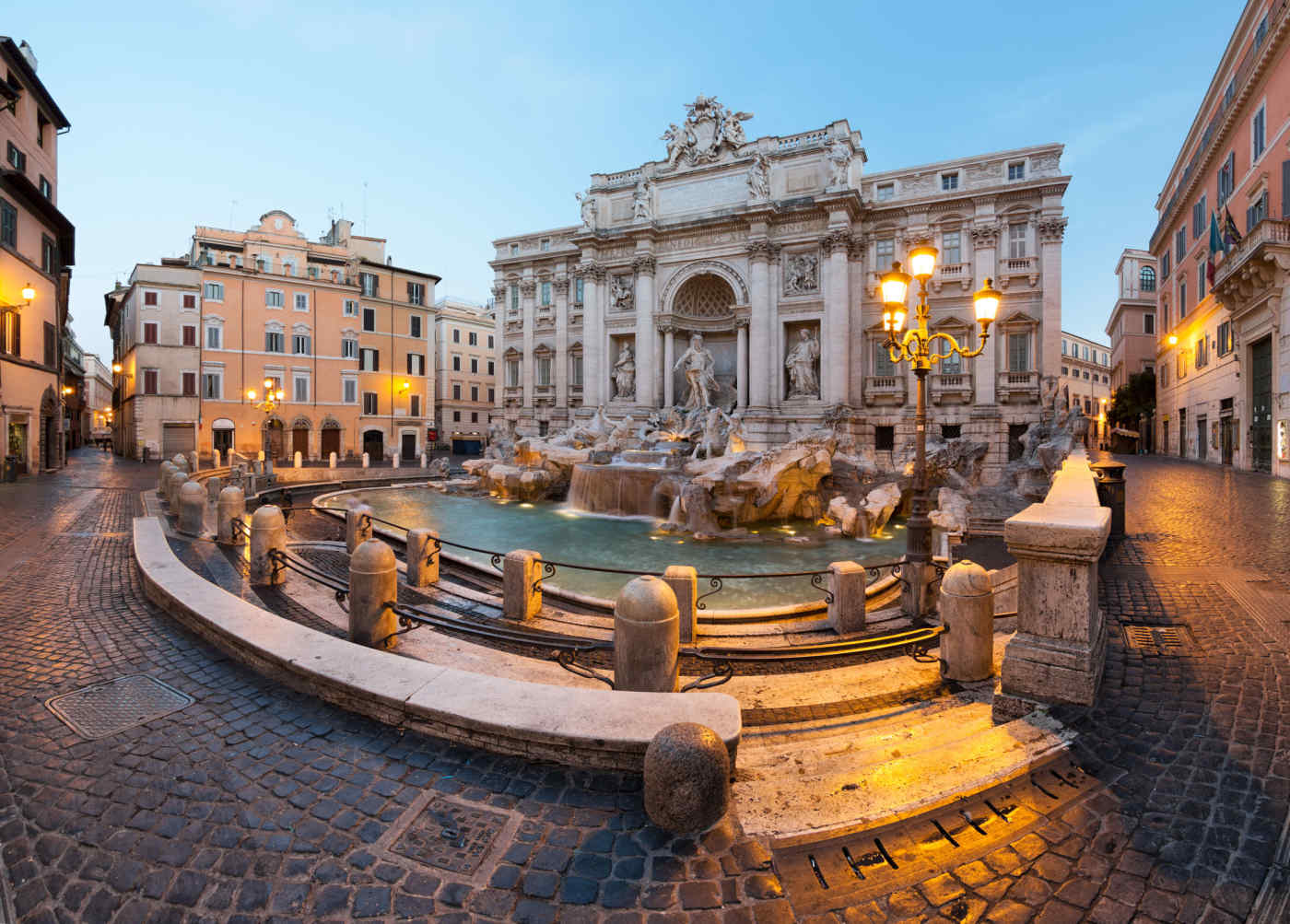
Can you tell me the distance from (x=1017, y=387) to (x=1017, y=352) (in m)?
1.74

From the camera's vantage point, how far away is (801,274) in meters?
29.0

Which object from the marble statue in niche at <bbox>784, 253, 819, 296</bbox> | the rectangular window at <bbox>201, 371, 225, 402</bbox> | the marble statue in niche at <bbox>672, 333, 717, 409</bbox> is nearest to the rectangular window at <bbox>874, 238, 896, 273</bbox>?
the marble statue in niche at <bbox>784, 253, 819, 296</bbox>

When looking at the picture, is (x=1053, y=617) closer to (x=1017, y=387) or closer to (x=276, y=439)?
(x=1017, y=387)

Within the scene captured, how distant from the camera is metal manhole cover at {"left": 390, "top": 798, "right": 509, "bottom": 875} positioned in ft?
8.67

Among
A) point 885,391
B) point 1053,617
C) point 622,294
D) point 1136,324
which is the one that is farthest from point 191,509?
point 1136,324

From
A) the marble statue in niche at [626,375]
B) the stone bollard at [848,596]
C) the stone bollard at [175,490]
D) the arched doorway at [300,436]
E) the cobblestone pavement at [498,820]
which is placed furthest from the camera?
the arched doorway at [300,436]

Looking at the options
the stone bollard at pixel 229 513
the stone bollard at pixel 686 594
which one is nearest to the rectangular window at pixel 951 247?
the stone bollard at pixel 686 594

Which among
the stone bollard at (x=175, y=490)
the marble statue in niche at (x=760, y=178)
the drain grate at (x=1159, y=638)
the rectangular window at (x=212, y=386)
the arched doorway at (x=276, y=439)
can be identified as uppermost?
the marble statue in niche at (x=760, y=178)

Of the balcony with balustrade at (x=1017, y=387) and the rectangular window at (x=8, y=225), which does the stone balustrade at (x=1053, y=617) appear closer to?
the balcony with balustrade at (x=1017, y=387)

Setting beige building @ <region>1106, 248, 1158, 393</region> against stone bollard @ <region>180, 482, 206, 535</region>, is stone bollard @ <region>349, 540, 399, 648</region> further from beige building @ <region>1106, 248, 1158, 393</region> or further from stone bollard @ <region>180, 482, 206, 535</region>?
beige building @ <region>1106, 248, 1158, 393</region>

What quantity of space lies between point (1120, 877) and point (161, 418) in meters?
45.9

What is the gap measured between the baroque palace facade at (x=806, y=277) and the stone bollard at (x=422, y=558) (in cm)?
2102

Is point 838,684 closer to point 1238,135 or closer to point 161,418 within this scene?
point 1238,135

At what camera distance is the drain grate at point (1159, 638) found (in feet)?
16.1
